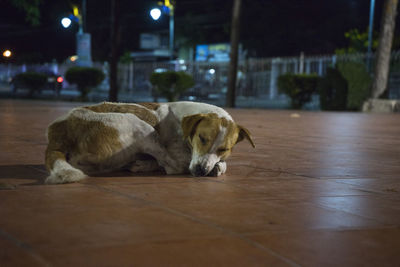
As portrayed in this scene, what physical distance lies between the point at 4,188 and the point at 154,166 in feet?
4.48

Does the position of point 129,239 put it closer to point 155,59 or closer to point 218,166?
point 218,166

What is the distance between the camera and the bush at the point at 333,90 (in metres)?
22.3

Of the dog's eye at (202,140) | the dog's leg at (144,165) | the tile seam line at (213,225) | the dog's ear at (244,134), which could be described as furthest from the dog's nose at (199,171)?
the tile seam line at (213,225)

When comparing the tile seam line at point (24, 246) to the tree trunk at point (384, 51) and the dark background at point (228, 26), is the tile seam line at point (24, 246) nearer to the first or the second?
the tree trunk at point (384, 51)

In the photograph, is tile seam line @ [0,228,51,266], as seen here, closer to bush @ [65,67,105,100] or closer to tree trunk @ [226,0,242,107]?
tree trunk @ [226,0,242,107]

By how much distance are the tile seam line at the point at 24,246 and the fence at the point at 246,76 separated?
2201 cm

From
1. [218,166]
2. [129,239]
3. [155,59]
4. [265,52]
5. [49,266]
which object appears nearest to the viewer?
[49,266]

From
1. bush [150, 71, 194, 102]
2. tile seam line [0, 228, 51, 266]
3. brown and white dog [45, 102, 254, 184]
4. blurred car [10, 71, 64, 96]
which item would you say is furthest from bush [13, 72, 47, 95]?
tile seam line [0, 228, 51, 266]

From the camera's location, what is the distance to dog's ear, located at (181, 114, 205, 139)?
4.36 meters

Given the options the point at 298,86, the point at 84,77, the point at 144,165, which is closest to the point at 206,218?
the point at 144,165

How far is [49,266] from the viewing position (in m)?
2.03

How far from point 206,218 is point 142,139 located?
1.61 metres

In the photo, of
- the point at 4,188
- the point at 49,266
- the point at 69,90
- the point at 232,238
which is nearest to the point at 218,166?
the point at 4,188

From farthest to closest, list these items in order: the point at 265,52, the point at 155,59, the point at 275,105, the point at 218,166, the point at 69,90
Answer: the point at 155,59, the point at 265,52, the point at 69,90, the point at 275,105, the point at 218,166
